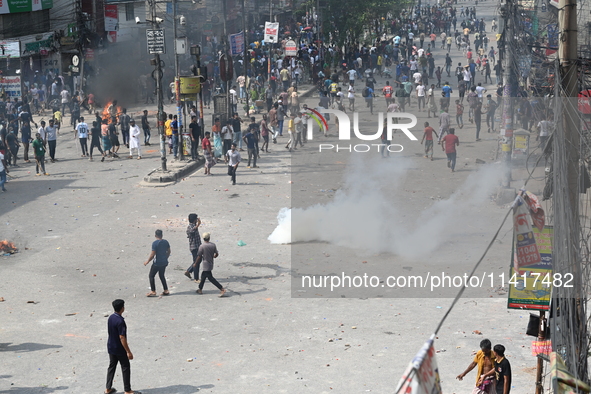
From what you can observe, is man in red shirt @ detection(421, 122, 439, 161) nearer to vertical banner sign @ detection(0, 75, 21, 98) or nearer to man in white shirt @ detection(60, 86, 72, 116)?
man in white shirt @ detection(60, 86, 72, 116)

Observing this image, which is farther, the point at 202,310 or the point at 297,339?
the point at 202,310

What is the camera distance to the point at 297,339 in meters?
11.7

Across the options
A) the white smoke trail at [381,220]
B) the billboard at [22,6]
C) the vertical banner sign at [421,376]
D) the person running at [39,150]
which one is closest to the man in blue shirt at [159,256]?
the white smoke trail at [381,220]

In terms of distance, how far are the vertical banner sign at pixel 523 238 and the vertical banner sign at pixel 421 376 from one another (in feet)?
9.69

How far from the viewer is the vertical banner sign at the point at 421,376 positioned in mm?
5449

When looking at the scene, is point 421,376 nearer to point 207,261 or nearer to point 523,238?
point 523,238

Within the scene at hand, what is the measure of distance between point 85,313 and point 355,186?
10566mm

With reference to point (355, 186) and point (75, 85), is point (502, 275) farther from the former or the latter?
point (75, 85)

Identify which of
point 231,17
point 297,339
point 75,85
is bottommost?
point 297,339

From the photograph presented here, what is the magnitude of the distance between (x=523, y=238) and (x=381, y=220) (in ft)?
32.2

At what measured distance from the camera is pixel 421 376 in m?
5.52

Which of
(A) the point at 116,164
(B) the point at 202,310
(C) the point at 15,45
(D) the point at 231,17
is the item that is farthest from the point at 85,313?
(D) the point at 231,17

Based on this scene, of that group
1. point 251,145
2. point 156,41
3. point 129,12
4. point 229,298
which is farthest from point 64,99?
point 229,298

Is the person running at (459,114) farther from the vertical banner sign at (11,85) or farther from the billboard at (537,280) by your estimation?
the billboard at (537,280)
